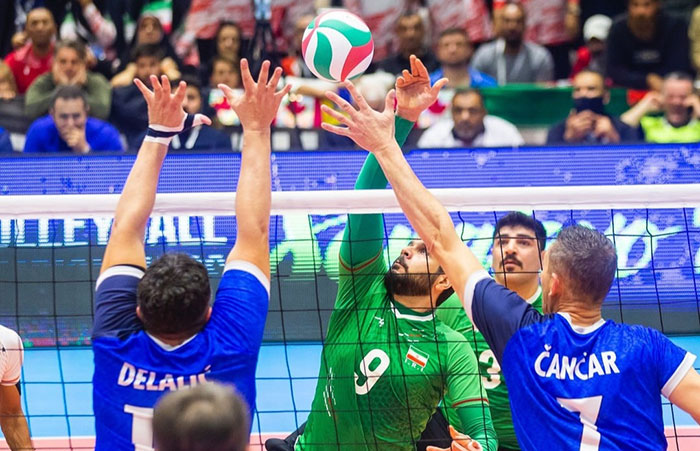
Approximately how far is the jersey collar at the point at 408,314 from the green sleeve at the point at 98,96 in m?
6.15

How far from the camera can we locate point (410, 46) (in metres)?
11.1

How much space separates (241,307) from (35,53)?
891 centimetres

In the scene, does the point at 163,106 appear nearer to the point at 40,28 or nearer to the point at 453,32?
the point at 453,32

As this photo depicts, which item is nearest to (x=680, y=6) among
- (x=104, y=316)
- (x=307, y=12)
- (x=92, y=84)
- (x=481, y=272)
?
(x=307, y=12)

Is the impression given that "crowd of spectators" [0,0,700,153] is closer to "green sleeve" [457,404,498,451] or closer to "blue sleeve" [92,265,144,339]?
"green sleeve" [457,404,498,451]

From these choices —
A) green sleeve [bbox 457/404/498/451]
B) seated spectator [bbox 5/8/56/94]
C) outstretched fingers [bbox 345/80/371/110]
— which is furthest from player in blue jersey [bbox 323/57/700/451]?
seated spectator [bbox 5/8/56/94]

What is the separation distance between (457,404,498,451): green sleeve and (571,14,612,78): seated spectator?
768 cm

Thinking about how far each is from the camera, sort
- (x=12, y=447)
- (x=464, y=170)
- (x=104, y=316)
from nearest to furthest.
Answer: (x=104, y=316)
(x=12, y=447)
(x=464, y=170)

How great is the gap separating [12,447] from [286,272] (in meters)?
3.10

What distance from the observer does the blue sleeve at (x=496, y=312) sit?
3.47m

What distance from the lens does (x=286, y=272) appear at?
7.82 m

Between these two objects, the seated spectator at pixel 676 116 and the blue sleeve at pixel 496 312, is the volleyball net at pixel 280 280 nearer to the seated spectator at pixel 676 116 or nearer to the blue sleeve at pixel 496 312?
the seated spectator at pixel 676 116

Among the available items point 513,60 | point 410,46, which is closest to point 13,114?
point 410,46

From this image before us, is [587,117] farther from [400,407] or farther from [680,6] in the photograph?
[400,407]
